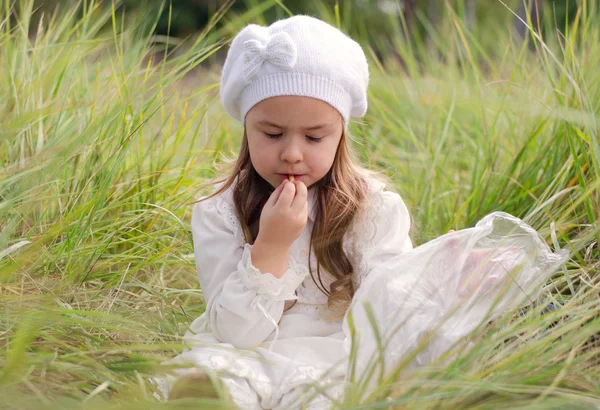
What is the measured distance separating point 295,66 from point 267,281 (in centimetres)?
58

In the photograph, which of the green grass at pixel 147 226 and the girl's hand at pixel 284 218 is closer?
the green grass at pixel 147 226

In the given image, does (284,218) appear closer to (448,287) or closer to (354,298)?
(354,298)

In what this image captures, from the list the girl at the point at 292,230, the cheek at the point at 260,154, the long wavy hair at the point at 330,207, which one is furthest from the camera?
the long wavy hair at the point at 330,207

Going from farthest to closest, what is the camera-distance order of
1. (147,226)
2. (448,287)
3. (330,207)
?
(147,226) → (330,207) → (448,287)

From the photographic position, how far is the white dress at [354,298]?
1.85 m

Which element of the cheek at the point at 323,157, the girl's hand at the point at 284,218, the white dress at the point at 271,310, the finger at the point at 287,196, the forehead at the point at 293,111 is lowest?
the white dress at the point at 271,310

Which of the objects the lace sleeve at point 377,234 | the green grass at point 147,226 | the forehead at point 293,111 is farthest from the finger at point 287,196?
the green grass at point 147,226

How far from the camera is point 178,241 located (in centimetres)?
265

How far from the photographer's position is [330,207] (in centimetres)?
222

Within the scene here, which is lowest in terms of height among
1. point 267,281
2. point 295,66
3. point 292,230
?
point 267,281

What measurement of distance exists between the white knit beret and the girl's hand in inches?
10.3

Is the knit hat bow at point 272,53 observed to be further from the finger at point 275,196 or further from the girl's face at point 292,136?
the finger at point 275,196

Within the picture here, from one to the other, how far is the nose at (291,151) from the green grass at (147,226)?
1.67ft

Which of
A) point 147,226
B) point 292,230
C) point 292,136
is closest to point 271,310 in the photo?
point 292,230
